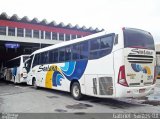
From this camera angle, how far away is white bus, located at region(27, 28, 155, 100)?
9406 millimetres

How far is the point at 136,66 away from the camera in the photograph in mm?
9719

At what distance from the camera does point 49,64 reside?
15.4m

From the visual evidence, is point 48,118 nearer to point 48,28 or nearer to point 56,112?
point 56,112

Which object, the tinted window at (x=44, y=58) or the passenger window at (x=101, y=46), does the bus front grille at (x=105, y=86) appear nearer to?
the passenger window at (x=101, y=46)

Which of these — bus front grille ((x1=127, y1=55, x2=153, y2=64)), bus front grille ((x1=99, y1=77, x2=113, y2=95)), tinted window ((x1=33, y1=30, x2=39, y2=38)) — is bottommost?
bus front grille ((x1=99, y1=77, x2=113, y2=95))

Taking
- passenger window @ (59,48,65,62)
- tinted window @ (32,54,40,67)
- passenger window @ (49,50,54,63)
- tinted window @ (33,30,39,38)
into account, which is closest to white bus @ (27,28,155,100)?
passenger window @ (59,48,65,62)

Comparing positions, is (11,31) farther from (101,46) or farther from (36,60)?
(101,46)

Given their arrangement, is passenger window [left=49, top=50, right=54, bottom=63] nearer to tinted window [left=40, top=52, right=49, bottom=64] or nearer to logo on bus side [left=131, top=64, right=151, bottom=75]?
tinted window [left=40, top=52, right=49, bottom=64]

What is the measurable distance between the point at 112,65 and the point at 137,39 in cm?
153

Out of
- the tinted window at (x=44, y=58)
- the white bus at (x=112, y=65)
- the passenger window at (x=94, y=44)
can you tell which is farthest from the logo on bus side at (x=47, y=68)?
the passenger window at (x=94, y=44)

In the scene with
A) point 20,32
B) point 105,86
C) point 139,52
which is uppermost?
point 20,32

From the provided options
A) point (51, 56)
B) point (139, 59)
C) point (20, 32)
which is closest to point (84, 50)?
point (139, 59)

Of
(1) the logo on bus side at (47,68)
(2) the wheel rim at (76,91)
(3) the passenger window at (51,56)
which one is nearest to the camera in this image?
(2) the wheel rim at (76,91)

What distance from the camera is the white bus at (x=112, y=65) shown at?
941 cm
